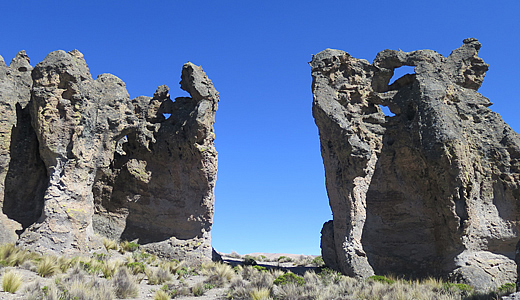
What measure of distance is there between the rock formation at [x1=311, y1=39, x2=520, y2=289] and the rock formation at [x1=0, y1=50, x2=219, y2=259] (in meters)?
6.01

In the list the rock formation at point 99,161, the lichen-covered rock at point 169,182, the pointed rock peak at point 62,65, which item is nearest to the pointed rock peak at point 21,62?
the rock formation at point 99,161

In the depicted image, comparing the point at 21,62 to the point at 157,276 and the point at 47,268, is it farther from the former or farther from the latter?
the point at 157,276

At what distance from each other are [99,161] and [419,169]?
544 inches

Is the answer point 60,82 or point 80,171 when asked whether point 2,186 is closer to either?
point 80,171

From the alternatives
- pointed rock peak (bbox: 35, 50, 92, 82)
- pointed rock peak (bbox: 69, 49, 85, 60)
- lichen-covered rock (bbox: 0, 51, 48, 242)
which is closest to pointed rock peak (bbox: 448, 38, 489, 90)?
pointed rock peak (bbox: 35, 50, 92, 82)

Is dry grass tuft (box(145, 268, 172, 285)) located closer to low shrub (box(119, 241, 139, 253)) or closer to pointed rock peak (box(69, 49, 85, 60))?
low shrub (box(119, 241, 139, 253))

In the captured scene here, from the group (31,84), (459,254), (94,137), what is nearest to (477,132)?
(459,254)

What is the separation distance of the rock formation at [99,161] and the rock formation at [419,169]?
19.7ft

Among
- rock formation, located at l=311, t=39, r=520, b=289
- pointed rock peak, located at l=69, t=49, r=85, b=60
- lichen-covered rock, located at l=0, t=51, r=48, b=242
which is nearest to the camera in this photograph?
rock formation, located at l=311, t=39, r=520, b=289

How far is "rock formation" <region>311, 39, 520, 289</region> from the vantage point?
16.2m

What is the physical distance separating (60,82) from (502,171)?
60.3 ft

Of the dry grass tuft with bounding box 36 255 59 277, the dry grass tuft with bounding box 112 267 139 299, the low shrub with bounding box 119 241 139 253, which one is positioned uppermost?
the low shrub with bounding box 119 241 139 253

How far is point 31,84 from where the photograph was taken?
1867 cm

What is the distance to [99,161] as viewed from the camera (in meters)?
17.7
